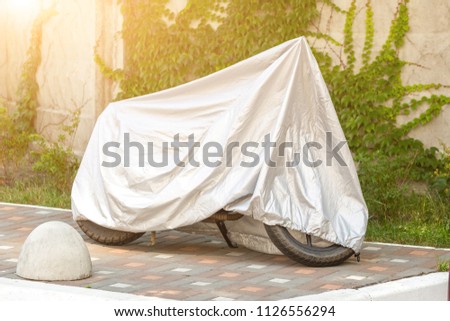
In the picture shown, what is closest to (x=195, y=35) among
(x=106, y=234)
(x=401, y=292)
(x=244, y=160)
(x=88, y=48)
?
(x=88, y=48)

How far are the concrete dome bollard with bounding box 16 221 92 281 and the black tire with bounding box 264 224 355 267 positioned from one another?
1.33m

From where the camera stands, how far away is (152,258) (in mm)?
6914

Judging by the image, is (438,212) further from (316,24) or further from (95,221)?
(95,221)

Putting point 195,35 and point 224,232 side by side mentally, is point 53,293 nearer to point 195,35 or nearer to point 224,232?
point 224,232

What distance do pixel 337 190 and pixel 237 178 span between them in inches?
29.2

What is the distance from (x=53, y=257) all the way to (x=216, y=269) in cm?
117

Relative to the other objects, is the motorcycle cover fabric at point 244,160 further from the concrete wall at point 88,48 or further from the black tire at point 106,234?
the concrete wall at point 88,48

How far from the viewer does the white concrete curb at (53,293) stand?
5.44 metres

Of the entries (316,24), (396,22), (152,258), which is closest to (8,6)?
(316,24)

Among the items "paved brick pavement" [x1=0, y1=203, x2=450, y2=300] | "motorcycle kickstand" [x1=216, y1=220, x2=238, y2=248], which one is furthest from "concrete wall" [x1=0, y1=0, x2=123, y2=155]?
"motorcycle kickstand" [x1=216, y1=220, x2=238, y2=248]

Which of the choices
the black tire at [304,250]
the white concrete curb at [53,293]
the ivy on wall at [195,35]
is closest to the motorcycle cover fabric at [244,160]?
the black tire at [304,250]

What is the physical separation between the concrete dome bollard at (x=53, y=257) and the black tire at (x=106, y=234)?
1145 millimetres

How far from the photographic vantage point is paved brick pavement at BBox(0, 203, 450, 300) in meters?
5.86

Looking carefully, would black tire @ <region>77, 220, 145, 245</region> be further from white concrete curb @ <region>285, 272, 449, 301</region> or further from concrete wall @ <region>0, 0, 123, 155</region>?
concrete wall @ <region>0, 0, 123, 155</region>
